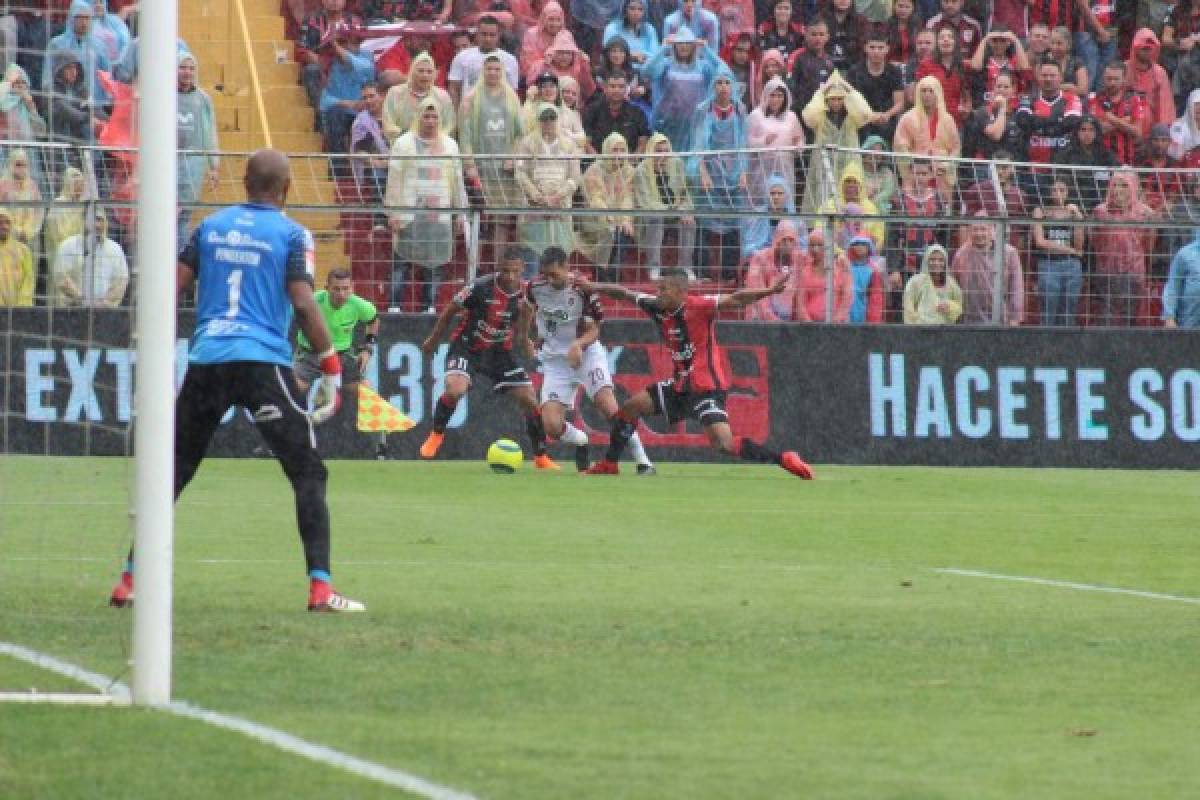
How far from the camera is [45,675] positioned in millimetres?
8312

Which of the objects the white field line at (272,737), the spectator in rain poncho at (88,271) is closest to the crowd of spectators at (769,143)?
A: the spectator in rain poncho at (88,271)

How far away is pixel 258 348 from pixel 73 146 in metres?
3.46

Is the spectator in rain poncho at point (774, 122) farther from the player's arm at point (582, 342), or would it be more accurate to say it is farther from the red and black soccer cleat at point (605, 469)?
the red and black soccer cleat at point (605, 469)

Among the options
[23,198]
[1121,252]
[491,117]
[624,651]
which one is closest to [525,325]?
[491,117]

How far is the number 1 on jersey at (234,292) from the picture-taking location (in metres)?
10.5

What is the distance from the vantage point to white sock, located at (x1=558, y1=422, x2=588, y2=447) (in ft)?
76.5

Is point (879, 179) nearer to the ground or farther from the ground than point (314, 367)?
farther from the ground

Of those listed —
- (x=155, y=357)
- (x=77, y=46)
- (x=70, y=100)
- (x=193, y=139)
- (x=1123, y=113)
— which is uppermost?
(x=1123, y=113)

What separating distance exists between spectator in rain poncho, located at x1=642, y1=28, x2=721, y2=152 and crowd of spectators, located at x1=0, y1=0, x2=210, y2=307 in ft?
16.1

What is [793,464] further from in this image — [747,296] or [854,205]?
[854,205]

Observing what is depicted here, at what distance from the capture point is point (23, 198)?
773 inches

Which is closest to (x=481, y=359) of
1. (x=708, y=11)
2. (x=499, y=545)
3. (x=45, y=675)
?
(x=708, y=11)

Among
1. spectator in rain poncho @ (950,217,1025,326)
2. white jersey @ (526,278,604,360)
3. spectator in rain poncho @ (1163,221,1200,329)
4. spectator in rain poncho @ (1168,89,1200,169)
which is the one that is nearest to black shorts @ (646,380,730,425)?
white jersey @ (526,278,604,360)

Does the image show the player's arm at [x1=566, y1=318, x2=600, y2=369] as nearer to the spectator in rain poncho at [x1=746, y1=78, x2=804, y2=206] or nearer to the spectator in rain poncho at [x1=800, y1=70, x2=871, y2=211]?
the spectator in rain poncho at [x1=746, y1=78, x2=804, y2=206]
